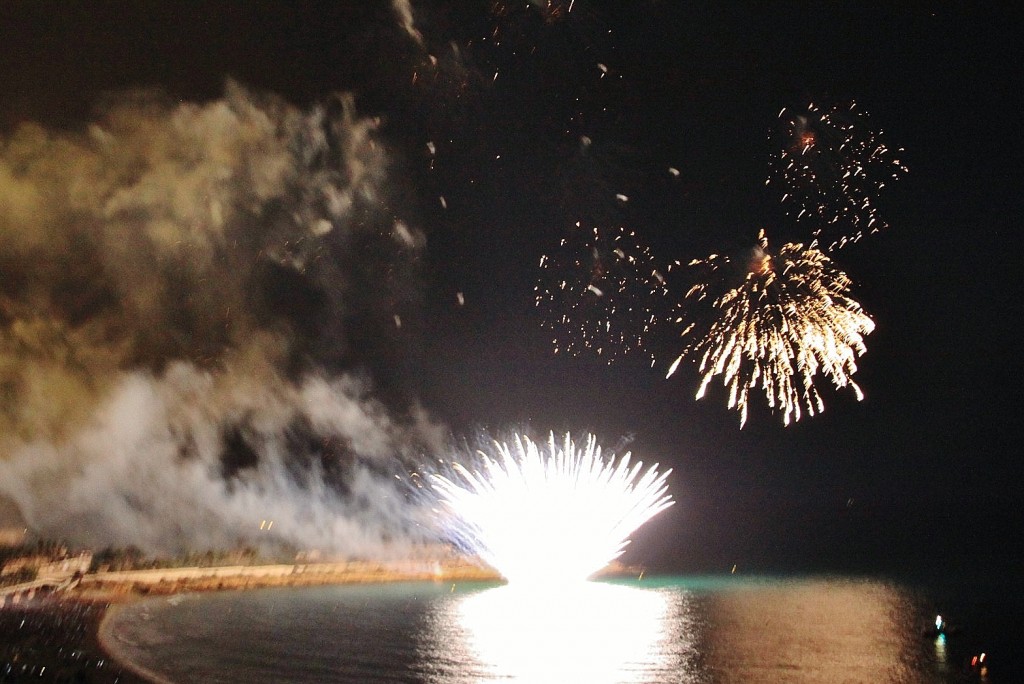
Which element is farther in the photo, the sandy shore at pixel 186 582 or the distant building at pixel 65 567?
the distant building at pixel 65 567

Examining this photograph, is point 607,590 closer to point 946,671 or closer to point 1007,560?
point 946,671

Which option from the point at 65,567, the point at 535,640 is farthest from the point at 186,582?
the point at 535,640

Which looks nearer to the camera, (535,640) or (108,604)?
(535,640)

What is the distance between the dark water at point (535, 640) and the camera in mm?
30156

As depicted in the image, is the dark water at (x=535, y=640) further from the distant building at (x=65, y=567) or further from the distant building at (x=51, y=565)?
the distant building at (x=51, y=565)

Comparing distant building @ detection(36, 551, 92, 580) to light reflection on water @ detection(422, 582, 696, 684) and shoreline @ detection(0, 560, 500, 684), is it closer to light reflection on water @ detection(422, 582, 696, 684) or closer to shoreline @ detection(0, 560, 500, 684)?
shoreline @ detection(0, 560, 500, 684)

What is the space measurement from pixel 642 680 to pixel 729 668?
5.34m

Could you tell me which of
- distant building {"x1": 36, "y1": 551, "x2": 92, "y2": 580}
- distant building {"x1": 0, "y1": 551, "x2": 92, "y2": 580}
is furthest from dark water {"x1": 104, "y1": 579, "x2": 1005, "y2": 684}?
distant building {"x1": 0, "y1": 551, "x2": 92, "y2": 580}

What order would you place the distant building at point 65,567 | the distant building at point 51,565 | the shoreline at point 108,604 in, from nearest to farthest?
1. the shoreline at point 108,604
2. the distant building at point 51,565
3. the distant building at point 65,567

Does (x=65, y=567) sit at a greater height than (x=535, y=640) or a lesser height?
greater

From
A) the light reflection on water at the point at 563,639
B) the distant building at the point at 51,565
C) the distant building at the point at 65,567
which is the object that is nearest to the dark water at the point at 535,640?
the light reflection on water at the point at 563,639

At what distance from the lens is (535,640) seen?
1559 inches

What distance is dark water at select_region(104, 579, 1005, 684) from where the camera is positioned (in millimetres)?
30156

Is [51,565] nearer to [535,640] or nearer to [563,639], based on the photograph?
[535,640]
